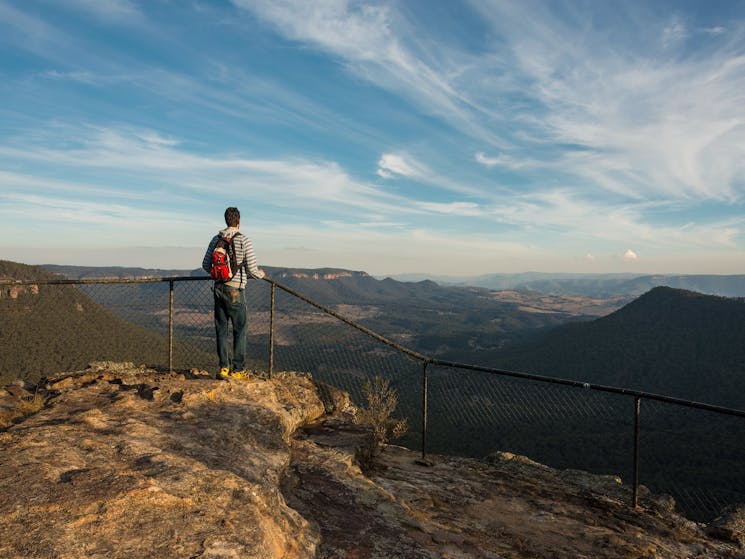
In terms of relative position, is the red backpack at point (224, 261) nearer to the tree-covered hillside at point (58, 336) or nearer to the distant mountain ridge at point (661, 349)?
the tree-covered hillside at point (58, 336)

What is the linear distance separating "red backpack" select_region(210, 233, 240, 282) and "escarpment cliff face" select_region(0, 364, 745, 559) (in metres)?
1.71

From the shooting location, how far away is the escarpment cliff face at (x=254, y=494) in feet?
10.3

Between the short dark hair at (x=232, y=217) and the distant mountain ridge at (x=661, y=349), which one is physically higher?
the short dark hair at (x=232, y=217)

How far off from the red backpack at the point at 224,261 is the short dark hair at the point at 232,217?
10.9 inches

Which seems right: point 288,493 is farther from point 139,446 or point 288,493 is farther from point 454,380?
point 454,380

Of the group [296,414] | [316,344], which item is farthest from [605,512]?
[316,344]

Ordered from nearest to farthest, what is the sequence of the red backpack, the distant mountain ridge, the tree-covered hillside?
the red backpack, the tree-covered hillside, the distant mountain ridge

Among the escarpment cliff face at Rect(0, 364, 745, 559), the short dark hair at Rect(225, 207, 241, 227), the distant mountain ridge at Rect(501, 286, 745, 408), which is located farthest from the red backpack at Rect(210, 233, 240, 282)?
the distant mountain ridge at Rect(501, 286, 745, 408)

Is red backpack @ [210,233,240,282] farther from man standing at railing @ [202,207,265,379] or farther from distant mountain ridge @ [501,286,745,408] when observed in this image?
distant mountain ridge @ [501,286,745,408]

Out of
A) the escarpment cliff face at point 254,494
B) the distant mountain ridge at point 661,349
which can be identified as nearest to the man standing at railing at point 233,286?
the escarpment cliff face at point 254,494

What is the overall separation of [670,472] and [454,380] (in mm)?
28782

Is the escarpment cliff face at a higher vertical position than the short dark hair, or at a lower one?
lower

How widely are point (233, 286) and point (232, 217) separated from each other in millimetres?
1151

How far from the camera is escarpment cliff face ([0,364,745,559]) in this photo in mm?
3139
